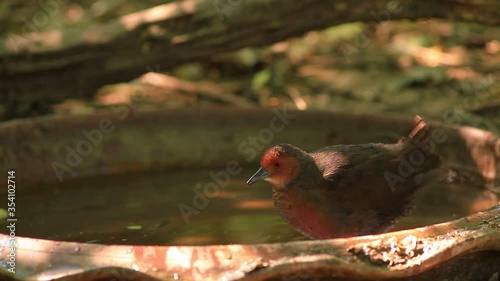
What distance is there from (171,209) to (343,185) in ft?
3.37

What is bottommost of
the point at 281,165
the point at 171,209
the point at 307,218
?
the point at 307,218

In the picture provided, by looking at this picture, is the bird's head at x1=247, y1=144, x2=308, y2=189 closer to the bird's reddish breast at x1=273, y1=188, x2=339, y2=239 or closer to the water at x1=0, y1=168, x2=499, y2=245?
the bird's reddish breast at x1=273, y1=188, x2=339, y2=239

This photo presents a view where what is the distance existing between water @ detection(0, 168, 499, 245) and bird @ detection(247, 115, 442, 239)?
0.24 m

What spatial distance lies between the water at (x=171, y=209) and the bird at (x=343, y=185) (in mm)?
243

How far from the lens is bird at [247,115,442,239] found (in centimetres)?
365

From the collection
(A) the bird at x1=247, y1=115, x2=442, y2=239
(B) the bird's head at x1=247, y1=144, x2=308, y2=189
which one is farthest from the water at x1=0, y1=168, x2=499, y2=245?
(B) the bird's head at x1=247, y1=144, x2=308, y2=189

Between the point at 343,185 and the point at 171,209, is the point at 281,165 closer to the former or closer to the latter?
the point at 343,185

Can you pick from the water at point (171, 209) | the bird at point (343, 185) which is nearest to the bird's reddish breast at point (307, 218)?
the bird at point (343, 185)

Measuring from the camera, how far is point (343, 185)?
3.70 m

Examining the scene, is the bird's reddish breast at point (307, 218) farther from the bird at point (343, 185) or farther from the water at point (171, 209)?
the water at point (171, 209)

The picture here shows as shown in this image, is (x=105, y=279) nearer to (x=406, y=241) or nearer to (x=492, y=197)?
(x=406, y=241)

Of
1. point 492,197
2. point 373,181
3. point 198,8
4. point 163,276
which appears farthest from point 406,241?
point 198,8

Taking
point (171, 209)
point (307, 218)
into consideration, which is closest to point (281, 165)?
point (307, 218)

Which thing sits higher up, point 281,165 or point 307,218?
point 281,165
